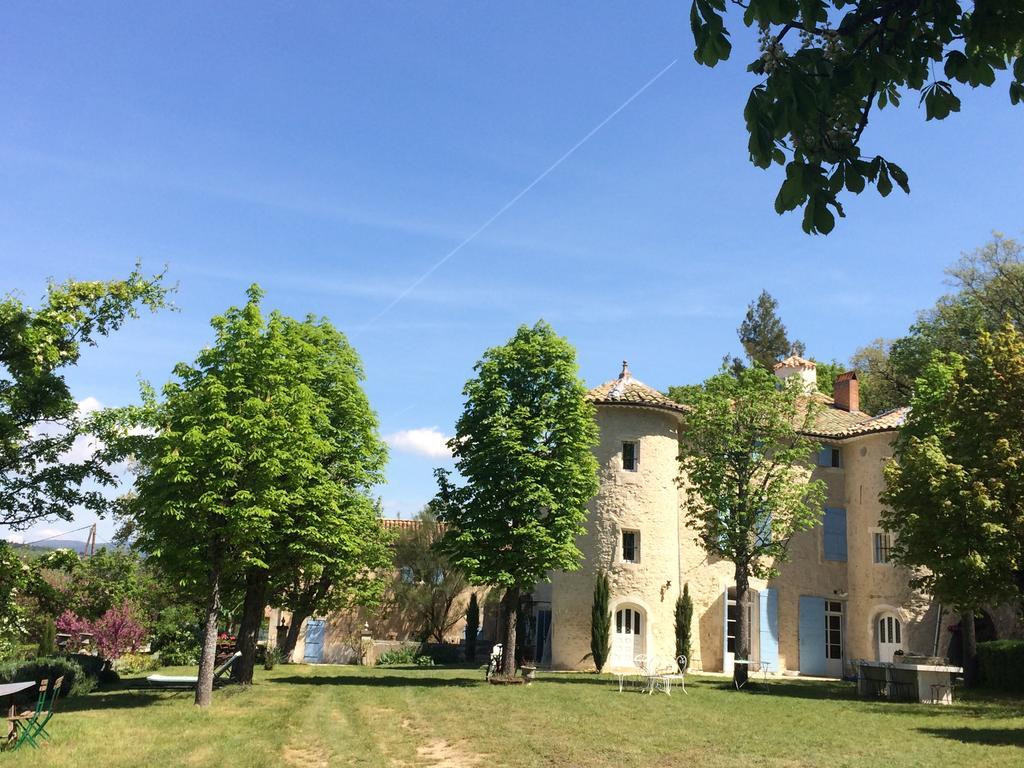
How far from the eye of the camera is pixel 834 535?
104 ft

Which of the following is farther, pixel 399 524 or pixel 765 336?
pixel 765 336

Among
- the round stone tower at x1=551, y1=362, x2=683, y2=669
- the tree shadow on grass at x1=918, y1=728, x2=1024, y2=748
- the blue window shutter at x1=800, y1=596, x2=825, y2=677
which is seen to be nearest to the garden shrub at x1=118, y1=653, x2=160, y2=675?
the round stone tower at x1=551, y1=362, x2=683, y2=669

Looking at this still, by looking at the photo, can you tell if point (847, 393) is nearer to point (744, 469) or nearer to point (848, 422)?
point (848, 422)

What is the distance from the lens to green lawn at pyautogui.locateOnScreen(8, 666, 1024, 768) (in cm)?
1188

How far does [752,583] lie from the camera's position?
30.3 meters

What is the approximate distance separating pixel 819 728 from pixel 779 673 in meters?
15.9

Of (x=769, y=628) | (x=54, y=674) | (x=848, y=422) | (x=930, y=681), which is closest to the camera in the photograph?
(x=54, y=674)

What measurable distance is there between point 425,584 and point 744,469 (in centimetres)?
1805

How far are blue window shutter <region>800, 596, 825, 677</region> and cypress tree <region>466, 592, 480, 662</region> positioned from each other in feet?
43.7

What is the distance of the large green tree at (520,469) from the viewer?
2306 cm

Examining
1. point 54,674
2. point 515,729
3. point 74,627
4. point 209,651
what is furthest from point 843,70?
point 74,627

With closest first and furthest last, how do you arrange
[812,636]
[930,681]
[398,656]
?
[930,681]
[812,636]
[398,656]

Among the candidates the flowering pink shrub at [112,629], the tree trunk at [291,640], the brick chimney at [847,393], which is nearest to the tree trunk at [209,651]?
the flowering pink shrub at [112,629]

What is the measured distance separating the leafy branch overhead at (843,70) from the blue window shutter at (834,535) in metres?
29.1
